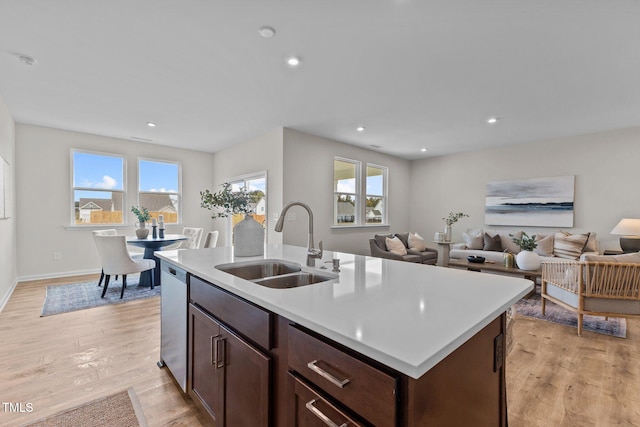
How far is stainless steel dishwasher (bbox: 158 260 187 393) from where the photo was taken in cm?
176

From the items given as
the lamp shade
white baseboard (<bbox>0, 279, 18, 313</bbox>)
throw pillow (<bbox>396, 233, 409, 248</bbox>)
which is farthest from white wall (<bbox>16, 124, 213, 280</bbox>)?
the lamp shade

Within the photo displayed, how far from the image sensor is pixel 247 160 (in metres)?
5.57

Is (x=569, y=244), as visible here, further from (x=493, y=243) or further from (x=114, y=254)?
(x=114, y=254)

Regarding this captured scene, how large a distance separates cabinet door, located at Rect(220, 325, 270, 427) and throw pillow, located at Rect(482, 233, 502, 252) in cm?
534

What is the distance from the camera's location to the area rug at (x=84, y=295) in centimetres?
348

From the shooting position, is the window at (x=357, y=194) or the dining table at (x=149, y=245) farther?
the window at (x=357, y=194)

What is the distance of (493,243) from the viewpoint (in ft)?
17.5

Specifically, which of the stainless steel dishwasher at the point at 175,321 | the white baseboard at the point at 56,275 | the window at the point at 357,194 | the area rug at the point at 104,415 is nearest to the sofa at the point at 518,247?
the window at the point at 357,194

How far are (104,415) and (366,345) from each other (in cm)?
188

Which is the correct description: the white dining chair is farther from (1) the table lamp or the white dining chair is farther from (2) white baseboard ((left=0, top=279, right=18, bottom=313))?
(1) the table lamp

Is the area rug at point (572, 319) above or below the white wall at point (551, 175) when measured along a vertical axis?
below

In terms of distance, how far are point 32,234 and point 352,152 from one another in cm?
570

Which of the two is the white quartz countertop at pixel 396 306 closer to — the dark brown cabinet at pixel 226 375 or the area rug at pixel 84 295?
the dark brown cabinet at pixel 226 375

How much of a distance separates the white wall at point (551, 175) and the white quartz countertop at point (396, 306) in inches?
199
